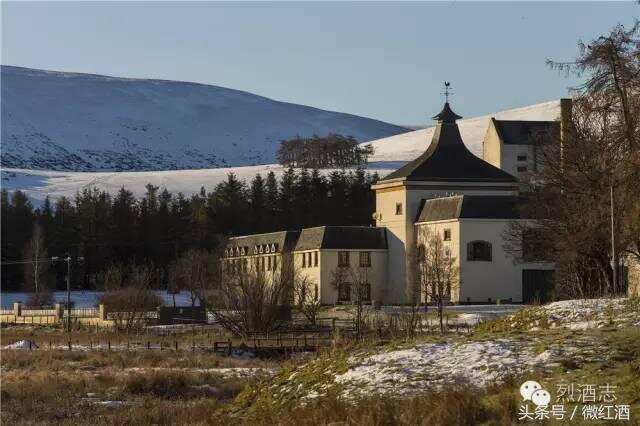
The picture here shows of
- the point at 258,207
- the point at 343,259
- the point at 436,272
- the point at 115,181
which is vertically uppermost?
the point at 115,181

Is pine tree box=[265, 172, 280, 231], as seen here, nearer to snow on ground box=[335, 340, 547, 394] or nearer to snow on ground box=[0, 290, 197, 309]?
snow on ground box=[0, 290, 197, 309]

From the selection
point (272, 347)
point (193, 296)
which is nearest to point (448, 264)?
point (193, 296)

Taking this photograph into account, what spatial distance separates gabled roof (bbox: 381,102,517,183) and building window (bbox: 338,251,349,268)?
586 centimetres

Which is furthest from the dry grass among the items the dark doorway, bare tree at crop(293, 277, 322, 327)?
the dark doorway

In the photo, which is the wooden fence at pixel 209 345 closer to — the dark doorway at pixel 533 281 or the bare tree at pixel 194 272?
the dark doorway at pixel 533 281

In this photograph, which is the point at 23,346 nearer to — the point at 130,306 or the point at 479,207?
the point at 130,306

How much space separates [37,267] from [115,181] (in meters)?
77.1

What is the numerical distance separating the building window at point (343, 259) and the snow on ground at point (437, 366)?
58.5 meters

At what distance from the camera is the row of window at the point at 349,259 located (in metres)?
76.8

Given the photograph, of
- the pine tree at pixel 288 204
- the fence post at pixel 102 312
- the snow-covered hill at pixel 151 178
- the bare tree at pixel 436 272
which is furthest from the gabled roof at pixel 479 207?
the snow-covered hill at pixel 151 178

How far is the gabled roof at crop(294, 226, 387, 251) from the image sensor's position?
253ft

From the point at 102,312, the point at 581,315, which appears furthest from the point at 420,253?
the point at 581,315

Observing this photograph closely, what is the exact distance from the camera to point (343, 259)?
77000 mm

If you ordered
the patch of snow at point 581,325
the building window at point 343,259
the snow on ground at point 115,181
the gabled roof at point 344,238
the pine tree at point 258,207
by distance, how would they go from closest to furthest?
the patch of snow at point 581,325 < the building window at point 343,259 < the gabled roof at point 344,238 < the pine tree at point 258,207 < the snow on ground at point 115,181
